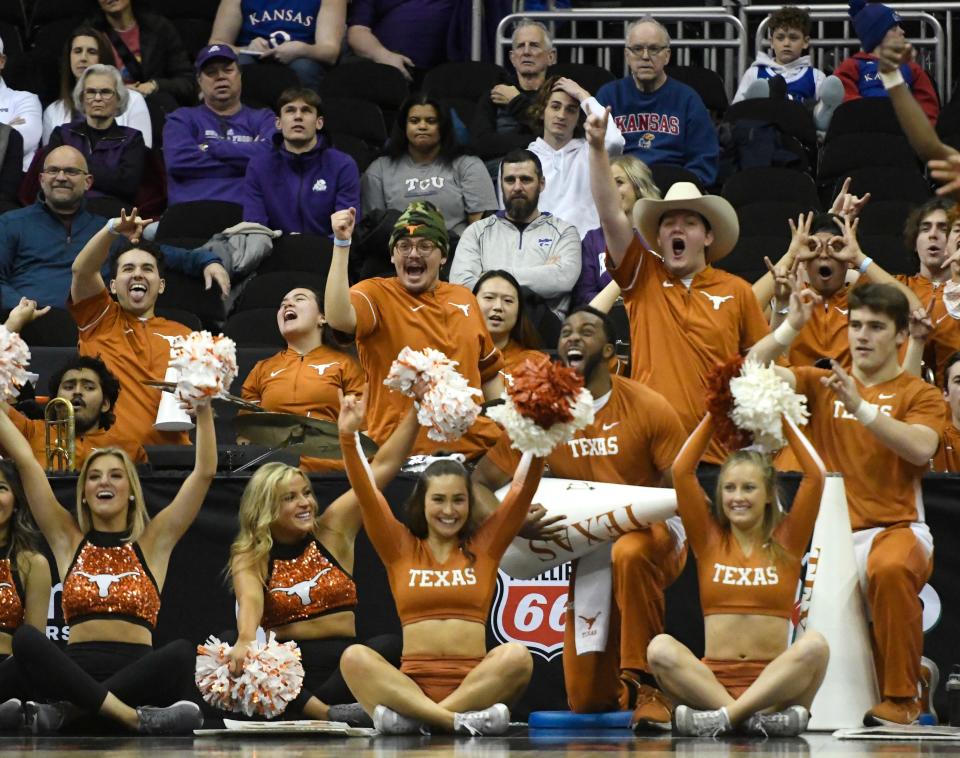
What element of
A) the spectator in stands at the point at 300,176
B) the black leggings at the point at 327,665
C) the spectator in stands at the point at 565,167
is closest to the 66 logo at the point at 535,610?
the black leggings at the point at 327,665

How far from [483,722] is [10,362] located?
2451 millimetres

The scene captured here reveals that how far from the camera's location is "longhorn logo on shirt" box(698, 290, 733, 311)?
7.59 meters

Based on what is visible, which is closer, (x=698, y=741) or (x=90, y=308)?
(x=698, y=741)

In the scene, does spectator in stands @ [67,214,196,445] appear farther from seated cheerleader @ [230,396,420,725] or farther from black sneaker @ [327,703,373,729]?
black sneaker @ [327,703,373,729]

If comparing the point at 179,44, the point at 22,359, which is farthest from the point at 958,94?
the point at 22,359

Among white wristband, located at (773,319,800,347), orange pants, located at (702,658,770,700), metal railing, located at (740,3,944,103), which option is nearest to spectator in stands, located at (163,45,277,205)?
metal railing, located at (740,3,944,103)

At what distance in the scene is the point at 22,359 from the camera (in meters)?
7.41

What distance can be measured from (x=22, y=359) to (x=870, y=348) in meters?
3.46

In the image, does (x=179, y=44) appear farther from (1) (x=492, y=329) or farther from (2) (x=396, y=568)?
(2) (x=396, y=568)

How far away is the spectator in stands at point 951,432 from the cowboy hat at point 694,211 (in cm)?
109

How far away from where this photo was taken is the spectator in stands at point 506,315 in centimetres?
848

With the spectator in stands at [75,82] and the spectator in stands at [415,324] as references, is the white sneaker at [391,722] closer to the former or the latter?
the spectator in stands at [415,324]

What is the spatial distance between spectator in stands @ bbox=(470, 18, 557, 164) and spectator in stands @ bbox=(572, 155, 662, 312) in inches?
65.0

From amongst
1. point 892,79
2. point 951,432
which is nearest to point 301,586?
point 951,432
